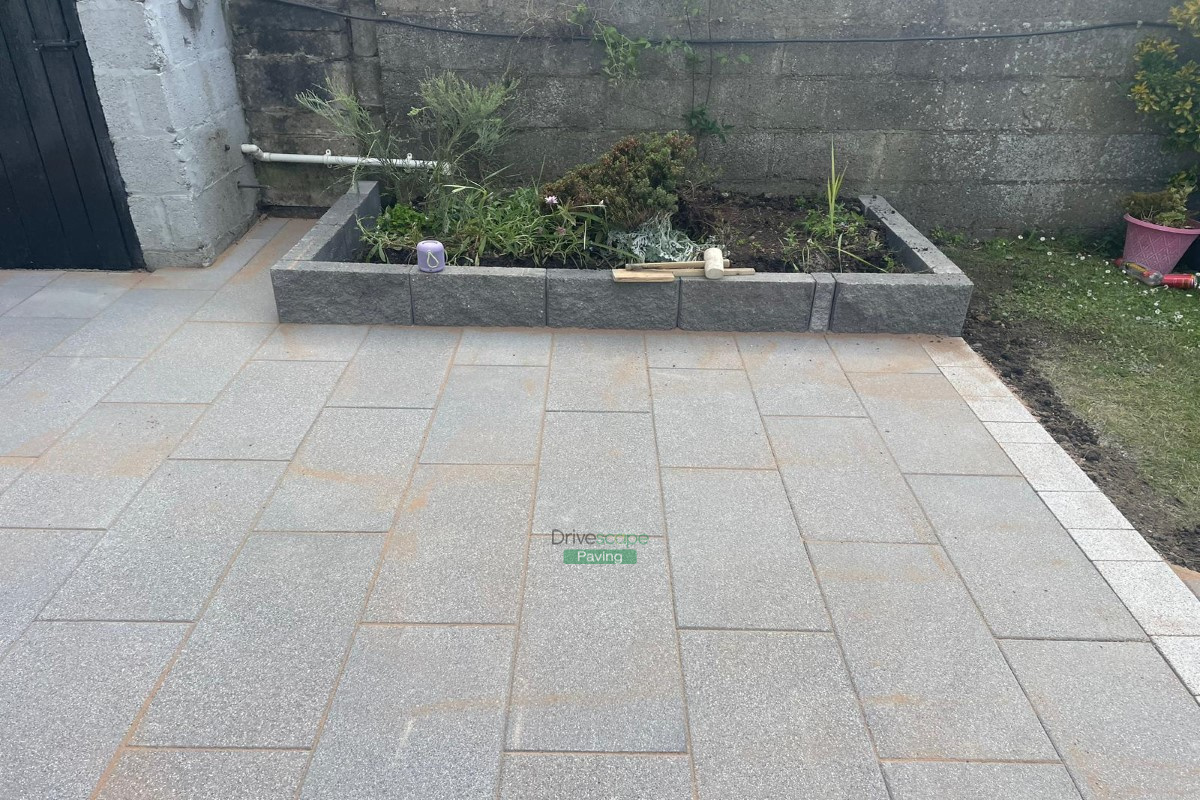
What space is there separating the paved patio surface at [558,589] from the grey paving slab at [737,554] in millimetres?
11

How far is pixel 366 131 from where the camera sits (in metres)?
5.01

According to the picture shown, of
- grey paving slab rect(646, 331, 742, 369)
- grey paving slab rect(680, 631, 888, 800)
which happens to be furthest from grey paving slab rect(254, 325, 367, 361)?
grey paving slab rect(680, 631, 888, 800)

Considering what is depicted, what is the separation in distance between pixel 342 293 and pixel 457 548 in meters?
1.97

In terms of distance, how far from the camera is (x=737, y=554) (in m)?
2.48

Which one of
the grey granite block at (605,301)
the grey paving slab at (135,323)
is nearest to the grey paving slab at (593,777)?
the grey granite block at (605,301)

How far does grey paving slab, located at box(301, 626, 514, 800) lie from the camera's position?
1752 millimetres

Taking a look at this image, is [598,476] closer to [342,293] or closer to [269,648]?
[269,648]

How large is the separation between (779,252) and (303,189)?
134 inches

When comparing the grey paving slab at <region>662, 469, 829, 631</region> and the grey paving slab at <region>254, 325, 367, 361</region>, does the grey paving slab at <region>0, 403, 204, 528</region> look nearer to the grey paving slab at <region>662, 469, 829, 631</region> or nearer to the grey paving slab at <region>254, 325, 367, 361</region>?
the grey paving slab at <region>254, 325, 367, 361</region>

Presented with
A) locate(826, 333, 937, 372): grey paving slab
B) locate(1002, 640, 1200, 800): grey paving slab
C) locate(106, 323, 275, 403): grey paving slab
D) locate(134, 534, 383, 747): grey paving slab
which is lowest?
locate(1002, 640, 1200, 800): grey paving slab

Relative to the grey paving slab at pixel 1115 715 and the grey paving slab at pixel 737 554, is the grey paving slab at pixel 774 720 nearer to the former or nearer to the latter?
the grey paving slab at pixel 737 554

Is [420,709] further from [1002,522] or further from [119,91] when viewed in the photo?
[119,91]

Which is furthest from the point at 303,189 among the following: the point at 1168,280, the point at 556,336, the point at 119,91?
the point at 1168,280

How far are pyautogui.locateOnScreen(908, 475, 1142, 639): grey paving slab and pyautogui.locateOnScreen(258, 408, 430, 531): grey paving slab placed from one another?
1.94m
